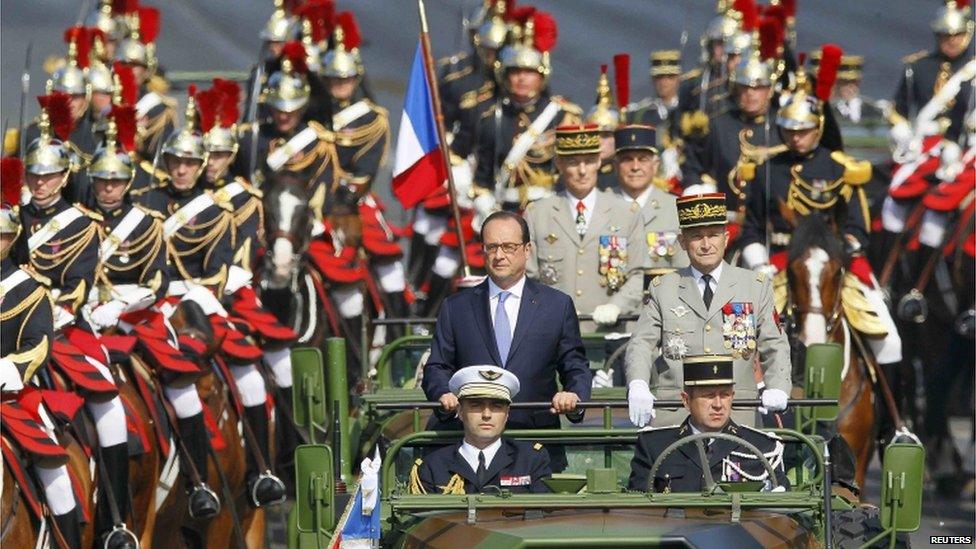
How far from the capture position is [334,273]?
75.3 feet

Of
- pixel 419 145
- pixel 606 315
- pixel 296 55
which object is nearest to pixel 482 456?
pixel 606 315

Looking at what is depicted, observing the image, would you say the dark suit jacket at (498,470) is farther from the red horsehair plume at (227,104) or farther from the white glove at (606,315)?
the red horsehair plume at (227,104)

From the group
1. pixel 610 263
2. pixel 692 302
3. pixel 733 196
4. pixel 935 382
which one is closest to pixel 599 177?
pixel 733 196

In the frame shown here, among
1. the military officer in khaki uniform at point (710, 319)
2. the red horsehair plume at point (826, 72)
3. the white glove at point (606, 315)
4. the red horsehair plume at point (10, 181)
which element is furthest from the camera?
the red horsehair plume at point (826, 72)

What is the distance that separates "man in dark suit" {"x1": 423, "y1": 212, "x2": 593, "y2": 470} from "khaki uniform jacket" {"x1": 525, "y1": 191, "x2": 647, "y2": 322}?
358 cm

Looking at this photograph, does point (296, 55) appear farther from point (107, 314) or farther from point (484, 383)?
point (484, 383)

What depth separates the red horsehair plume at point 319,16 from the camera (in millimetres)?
26188

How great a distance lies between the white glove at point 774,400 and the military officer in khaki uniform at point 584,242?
4326 millimetres

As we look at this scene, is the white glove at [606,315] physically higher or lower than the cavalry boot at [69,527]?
higher

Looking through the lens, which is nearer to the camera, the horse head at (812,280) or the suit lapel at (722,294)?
the suit lapel at (722,294)

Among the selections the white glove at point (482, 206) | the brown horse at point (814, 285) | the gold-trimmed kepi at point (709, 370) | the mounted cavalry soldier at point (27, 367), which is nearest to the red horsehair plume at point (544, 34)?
the white glove at point (482, 206)

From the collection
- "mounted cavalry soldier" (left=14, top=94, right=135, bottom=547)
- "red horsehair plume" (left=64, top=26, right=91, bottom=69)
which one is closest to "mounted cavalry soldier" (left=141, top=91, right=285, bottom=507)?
"mounted cavalry soldier" (left=14, top=94, right=135, bottom=547)

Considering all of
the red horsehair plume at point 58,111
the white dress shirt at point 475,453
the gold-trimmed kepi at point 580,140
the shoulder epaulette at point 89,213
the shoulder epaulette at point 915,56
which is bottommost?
the white dress shirt at point 475,453

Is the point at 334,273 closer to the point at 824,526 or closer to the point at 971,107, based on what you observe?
the point at 971,107
